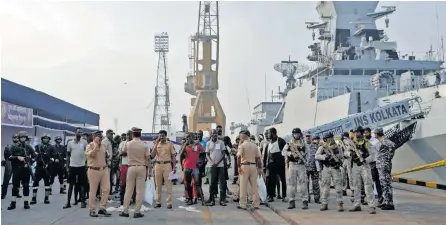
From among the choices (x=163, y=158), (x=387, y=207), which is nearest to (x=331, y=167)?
(x=387, y=207)

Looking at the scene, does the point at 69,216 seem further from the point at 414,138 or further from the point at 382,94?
the point at 382,94

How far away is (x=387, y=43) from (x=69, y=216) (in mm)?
27707

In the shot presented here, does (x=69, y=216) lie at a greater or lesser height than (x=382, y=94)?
lesser

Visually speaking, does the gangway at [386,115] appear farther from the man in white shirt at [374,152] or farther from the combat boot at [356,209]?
the combat boot at [356,209]

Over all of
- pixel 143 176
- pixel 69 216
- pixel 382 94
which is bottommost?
pixel 69 216

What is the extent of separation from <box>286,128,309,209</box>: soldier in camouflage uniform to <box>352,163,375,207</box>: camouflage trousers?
A: 100 cm

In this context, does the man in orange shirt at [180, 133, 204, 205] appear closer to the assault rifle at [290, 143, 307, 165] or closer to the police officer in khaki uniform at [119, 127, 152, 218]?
the police officer in khaki uniform at [119, 127, 152, 218]

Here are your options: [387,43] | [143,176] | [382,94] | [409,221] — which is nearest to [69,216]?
[143,176]

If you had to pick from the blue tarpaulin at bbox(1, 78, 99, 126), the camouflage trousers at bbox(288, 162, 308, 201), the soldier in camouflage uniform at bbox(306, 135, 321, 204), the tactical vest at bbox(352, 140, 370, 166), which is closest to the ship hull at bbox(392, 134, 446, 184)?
the soldier in camouflage uniform at bbox(306, 135, 321, 204)

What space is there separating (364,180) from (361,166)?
269 mm

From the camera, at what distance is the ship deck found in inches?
324

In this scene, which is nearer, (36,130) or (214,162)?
(214,162)

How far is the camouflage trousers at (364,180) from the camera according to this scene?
8.97m

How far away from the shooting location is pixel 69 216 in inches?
356
